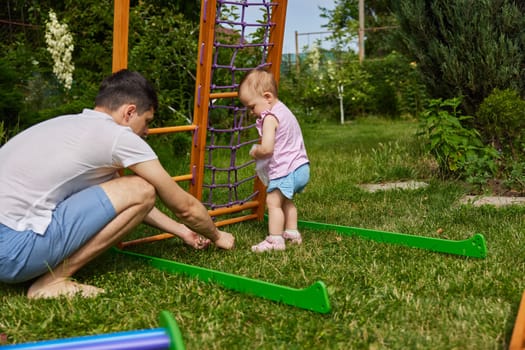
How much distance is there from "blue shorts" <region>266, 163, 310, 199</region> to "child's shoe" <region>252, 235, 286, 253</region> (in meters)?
0.26

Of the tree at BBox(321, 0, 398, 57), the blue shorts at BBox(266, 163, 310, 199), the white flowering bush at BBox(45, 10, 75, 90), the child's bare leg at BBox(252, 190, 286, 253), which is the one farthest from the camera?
the tree at BBox(321, 0, 398, 57)

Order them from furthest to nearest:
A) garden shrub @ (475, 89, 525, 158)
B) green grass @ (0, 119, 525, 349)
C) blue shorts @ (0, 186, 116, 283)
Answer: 1. garden shrub @ (475, 89, 525, 158)
2. blue shorts @ (0, 186, 116, 283)
3. green grass @ (0, 119, 525, 349)

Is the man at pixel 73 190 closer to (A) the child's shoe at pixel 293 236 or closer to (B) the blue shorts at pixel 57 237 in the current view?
(B) the blue shorts at pixel 57 237

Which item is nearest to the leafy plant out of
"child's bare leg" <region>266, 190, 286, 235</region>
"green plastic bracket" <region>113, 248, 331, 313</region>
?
"child's bare leg" <region>266, 190, 286, 235</region>

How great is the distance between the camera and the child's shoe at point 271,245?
3.61m

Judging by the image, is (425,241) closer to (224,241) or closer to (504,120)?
(224,241)

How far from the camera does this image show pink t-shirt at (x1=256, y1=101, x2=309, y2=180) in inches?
148

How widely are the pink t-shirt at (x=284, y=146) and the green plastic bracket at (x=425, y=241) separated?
53cm

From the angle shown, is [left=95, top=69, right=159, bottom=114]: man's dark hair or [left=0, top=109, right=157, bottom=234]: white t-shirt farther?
[left=95, top=69, right=159, bottom=114]: man's dark hair

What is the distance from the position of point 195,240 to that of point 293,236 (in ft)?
2.02

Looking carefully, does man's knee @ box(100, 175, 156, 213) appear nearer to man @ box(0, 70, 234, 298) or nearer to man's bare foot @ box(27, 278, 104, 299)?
man @ box(0, 70, 234, 298)

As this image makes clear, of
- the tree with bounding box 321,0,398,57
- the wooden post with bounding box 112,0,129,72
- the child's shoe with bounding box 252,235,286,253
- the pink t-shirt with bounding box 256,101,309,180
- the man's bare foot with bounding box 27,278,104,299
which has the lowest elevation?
the man's bare foot with bounding box 27,278,104,299

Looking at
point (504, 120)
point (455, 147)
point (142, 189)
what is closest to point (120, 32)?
point (142, 189)

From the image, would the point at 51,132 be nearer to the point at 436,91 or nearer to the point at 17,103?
the point at 17,103
